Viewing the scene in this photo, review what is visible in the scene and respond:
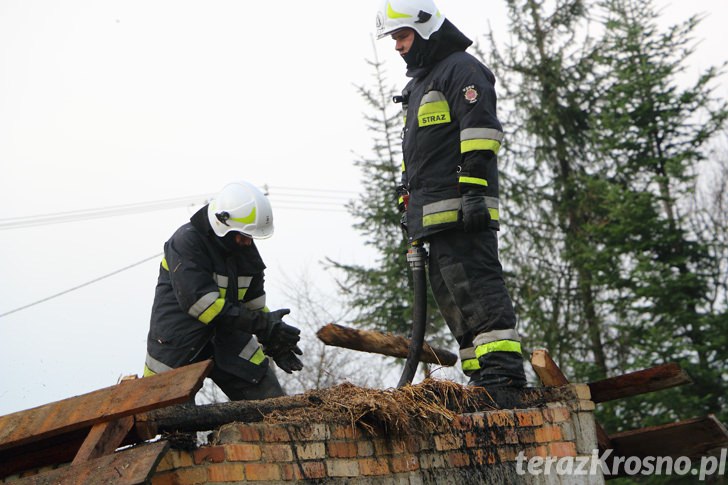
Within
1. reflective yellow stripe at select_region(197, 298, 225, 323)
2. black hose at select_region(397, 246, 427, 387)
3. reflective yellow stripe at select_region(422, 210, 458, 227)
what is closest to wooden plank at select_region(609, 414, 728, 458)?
black hose at select_region(397, 246, 427, 387)

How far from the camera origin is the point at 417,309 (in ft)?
20.4

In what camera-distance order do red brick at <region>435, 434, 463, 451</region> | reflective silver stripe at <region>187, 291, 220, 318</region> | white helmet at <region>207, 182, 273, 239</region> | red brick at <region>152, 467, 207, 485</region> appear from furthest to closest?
white helmet at <region>207, 182, 273, 239</region> → reflective silver stripe at <region>187, 291, 220, 318</region> → red brick at <region>435, 434, 463, 451</region> → red brick at <region>152, 467, 207, 485</region>

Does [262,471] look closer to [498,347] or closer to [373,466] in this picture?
[373,466]

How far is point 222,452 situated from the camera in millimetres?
4191

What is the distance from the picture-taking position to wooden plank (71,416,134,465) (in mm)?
3975

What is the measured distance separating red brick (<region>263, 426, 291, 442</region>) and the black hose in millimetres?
1648

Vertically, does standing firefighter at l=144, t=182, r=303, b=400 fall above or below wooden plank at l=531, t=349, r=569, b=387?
above

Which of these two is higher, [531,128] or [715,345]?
[531,128]

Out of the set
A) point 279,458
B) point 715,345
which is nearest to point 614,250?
point 715,345

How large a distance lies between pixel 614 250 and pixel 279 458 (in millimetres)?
14797

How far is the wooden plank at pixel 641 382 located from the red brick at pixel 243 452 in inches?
96.9

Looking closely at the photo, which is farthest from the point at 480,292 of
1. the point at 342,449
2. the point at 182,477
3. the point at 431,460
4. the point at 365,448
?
the point at 182,477

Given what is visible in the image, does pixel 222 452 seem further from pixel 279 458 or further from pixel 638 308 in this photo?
pixel 638 308

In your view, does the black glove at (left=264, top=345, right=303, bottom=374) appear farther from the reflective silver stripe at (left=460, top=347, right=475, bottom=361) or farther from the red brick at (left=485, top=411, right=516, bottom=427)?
the red brick at (left=485, top=411, right=516, bottom=427)
